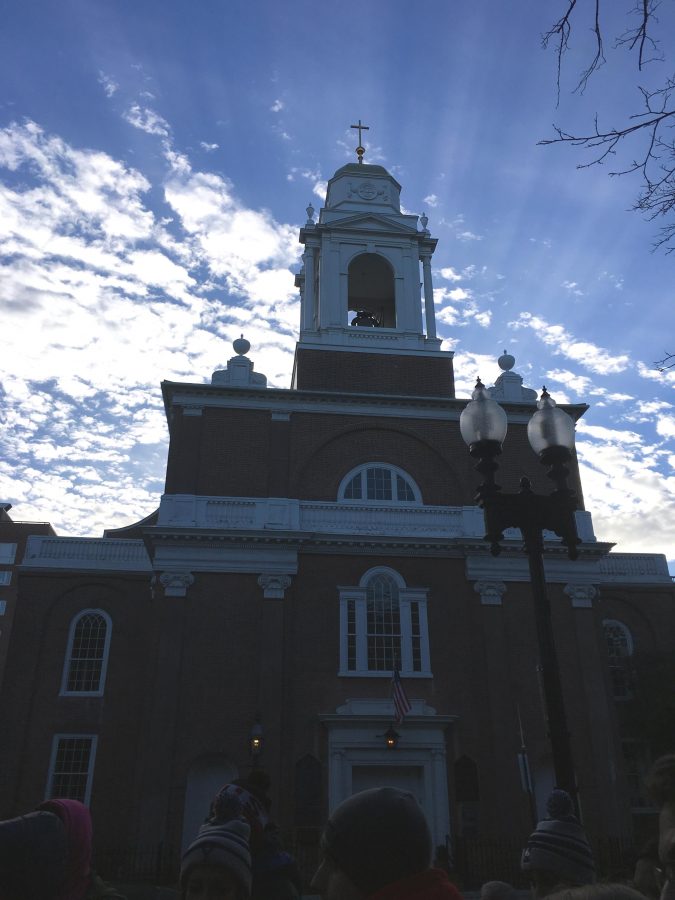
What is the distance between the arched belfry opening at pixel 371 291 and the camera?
29.2m

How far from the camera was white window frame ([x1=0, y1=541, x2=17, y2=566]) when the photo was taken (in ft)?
228

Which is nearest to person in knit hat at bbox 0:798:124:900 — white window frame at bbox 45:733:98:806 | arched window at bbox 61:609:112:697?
white window frame at bbox 45:733:98:806

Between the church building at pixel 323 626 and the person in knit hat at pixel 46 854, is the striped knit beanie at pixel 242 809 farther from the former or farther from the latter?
the church building at pixel 323 626

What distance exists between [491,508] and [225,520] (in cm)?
1556

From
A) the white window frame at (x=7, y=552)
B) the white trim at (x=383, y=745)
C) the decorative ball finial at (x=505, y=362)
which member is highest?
the white window frame at (x=7, y=552)

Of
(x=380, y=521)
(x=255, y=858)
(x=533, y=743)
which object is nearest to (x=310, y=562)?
(x=380, y=521)

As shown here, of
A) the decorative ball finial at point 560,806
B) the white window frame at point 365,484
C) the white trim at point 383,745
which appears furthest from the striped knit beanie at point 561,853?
the white window frame at point 365,484

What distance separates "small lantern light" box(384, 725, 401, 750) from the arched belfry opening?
14.9 metres

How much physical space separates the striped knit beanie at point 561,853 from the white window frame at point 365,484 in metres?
19.6

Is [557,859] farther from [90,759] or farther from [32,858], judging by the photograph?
[90,759]

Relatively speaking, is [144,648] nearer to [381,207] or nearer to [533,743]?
[533,743]

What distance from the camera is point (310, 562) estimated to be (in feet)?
75.1

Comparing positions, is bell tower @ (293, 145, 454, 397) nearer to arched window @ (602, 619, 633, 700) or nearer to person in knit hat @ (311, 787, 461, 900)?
arched window @ (602, 619, 633, 700)

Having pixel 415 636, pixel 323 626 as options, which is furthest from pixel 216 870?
pixel 415 636
